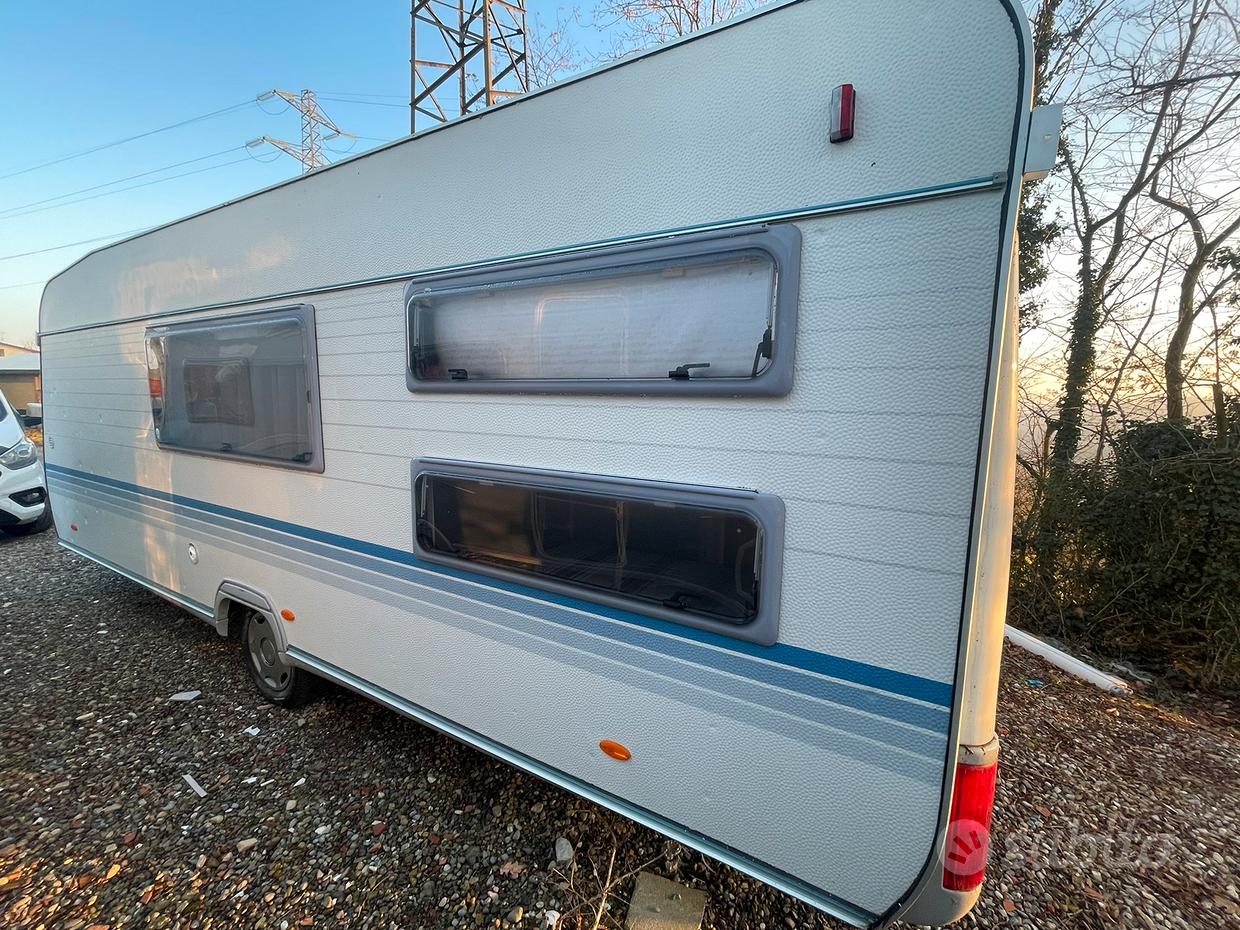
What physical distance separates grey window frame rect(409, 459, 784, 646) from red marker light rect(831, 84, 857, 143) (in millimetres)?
985

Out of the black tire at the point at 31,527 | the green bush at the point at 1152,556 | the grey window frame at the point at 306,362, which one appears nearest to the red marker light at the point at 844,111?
the grey window frame at the point at 306,362

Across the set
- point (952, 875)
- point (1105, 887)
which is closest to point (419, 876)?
point (952, 875)

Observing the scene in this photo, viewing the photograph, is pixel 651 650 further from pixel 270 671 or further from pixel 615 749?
pixel 270 671

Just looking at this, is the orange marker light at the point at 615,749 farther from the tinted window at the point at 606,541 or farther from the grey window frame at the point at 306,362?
the grey window frame at the point at 306,362

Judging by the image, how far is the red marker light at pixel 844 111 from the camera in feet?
4.78

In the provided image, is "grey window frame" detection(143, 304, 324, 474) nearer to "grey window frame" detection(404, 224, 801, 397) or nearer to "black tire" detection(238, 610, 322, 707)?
"grey window frame" detection(404, 224, 801, 397)

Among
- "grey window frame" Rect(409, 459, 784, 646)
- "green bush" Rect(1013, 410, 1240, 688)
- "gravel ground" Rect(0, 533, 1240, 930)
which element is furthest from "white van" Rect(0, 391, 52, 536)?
"green bush" Rect(1013, 410, 1240, 688)

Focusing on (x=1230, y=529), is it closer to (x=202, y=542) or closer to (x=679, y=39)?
(x=679, y=39)

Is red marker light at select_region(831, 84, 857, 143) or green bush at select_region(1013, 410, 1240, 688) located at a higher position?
red marker light at select_region(831, 84, 857, 143)

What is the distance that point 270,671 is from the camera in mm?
3562

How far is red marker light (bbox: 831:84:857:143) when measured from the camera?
57.3 inches

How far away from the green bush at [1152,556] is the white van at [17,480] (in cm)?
1093

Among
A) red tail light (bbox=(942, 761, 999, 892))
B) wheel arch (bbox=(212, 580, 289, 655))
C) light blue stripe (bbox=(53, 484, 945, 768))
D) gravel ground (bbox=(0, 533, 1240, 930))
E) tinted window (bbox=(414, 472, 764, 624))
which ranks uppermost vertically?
tinted window (bbox=(414, 472, 764, 624))

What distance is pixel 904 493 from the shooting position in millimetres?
1457
